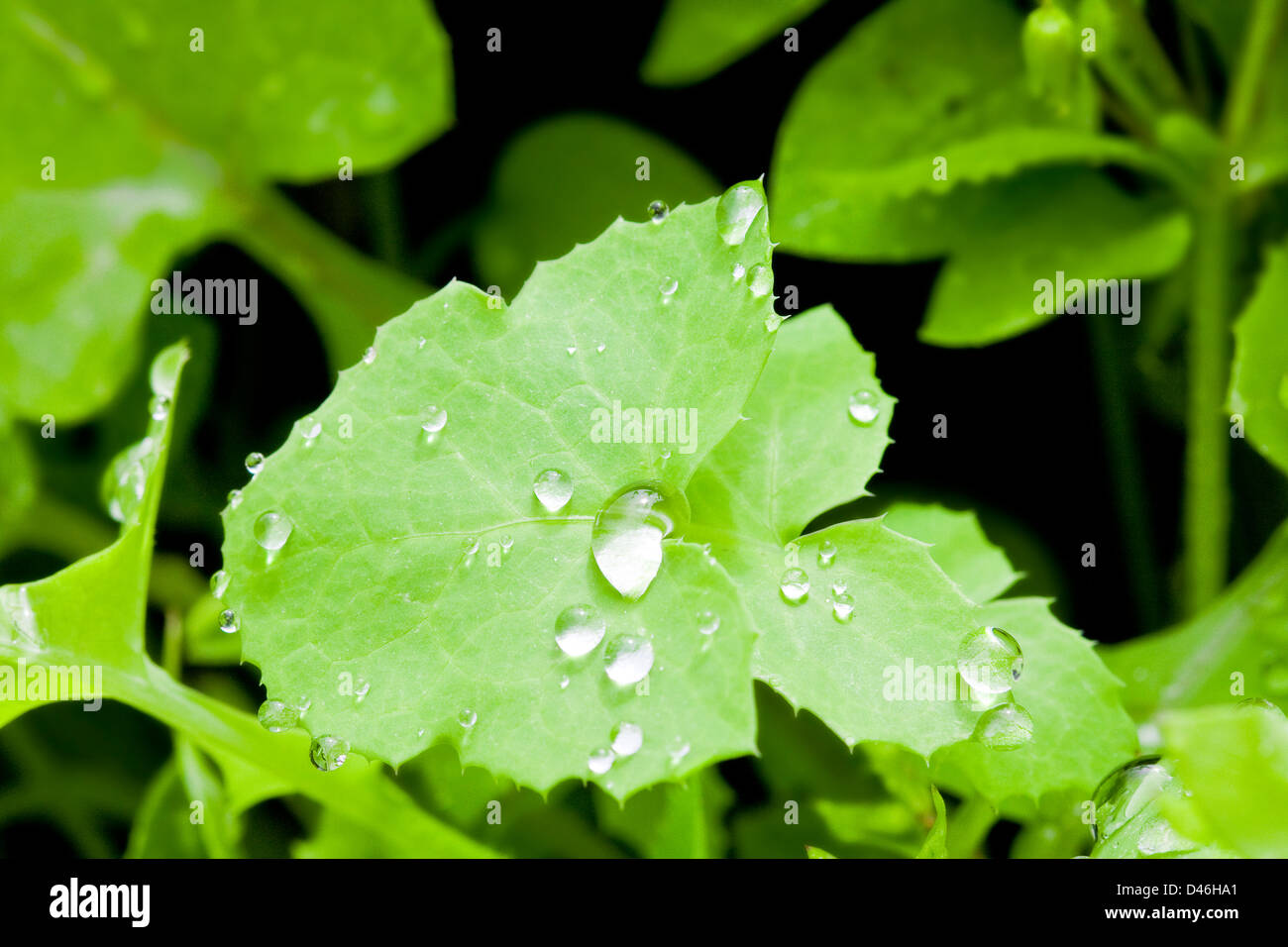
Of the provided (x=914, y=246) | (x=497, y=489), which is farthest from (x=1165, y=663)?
(x=497, y=489)

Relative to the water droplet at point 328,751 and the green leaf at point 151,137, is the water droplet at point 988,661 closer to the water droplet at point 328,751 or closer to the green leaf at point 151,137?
the water droplet at point 328,751

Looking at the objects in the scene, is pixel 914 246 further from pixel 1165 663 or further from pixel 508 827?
pixel 508 827

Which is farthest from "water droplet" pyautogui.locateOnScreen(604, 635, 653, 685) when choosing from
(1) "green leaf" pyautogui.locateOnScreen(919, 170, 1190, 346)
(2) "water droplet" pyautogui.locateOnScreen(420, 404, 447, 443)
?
(1) "green leaf" pyautogui.locateOnScreen(919, 170, 1190, 346)

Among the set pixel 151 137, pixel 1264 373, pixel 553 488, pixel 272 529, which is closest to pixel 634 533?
pixel 553 488

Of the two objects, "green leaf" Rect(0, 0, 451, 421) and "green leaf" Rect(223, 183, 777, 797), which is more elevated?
→ "green leaf" Rect(0, 0, 451, 421)

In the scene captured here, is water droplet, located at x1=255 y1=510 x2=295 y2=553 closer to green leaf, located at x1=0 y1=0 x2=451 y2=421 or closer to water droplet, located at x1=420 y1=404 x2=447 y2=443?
water droplet, located at x1=420 y1=404 x2=447 y2=443

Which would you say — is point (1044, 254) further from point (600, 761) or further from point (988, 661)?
point (600, 761)

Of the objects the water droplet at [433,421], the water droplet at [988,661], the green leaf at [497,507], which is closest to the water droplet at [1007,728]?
the water droplet at [988,661]
